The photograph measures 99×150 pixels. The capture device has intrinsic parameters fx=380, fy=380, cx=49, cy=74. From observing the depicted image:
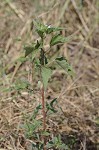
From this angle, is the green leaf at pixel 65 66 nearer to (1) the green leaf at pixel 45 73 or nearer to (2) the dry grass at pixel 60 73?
(1) the green leaf at pixel 45 73

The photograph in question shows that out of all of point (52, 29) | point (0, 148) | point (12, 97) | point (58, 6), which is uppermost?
point (58, 6)

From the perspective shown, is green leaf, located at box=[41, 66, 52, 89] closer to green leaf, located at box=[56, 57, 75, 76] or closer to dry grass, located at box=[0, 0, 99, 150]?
green leaf, located at box=[56, 57, 75, 76]

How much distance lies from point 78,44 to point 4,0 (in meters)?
0.80

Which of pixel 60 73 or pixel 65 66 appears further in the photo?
pixel 60 73

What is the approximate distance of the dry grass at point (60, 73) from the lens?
8.56 ft

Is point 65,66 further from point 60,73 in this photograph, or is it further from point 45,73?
point 60,73

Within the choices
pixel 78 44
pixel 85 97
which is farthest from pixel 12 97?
pixel 78 44

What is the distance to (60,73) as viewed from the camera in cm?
328

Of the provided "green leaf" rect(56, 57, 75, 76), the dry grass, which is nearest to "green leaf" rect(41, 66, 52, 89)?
"green leaf" rect(56, 57, 75, 76)

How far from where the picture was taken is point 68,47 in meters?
3.51

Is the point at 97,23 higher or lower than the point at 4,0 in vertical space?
lower

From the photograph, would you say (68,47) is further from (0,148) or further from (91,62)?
(0,148)

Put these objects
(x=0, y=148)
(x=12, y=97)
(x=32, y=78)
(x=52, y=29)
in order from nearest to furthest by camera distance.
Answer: (x=52, y=29) → (x=0, y=148) → (x=12, y=97) → (x=32, y=78)

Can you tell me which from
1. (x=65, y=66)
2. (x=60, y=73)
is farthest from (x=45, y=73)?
(x=60, y=73)
